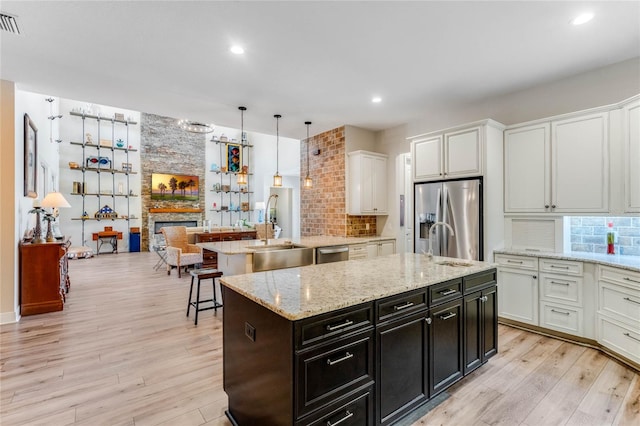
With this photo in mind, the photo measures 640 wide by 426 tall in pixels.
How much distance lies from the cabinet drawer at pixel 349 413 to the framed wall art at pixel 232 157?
10845mm

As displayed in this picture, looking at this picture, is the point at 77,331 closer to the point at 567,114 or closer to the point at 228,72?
the point at 228,72

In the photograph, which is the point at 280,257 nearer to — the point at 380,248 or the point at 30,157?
the point at 380,248

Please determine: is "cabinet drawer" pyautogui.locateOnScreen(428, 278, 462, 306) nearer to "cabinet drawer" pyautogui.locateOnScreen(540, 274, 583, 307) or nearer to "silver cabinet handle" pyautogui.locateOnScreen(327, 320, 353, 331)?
"silver cabinet handle" pyautogui.locateOnScreen(327, 320, 353, 331)

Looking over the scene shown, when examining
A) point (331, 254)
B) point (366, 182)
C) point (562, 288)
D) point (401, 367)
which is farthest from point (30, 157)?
point (562, 288)

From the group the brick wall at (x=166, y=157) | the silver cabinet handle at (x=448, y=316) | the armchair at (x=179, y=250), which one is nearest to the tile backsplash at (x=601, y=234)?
the silver cabinet handle at (x=448, y=316)

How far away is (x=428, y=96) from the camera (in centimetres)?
393

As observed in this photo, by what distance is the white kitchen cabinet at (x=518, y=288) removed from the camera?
327 centimetres

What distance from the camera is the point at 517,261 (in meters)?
3.41

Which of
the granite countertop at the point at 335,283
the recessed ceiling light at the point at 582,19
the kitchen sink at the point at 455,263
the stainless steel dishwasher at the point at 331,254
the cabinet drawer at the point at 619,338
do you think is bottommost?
the cabinet drawer at the point at 619,338

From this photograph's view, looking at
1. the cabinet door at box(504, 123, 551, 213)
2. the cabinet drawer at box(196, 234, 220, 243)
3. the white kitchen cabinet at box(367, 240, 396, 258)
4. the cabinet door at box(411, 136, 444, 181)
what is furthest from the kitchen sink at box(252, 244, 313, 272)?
the cabinet drawer at box(196, 234, 220, 243)

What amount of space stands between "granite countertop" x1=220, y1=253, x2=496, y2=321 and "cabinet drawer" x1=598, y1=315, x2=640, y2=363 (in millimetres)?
1294

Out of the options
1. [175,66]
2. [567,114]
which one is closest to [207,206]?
[175,66]

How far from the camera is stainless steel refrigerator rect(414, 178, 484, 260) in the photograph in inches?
141

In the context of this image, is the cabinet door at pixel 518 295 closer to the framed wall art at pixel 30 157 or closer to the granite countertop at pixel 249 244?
the granite countertop at pixel 249 244
